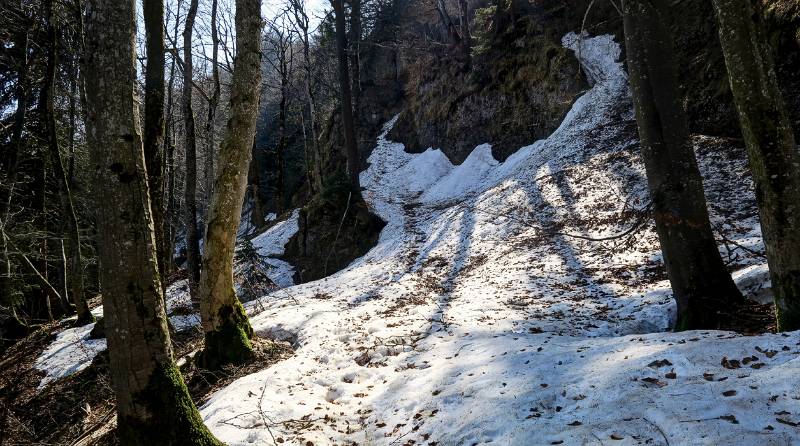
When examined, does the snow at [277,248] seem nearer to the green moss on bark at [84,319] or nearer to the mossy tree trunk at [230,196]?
the green moss on bark at [84,319]

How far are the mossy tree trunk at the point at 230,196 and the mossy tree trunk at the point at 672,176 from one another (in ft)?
15.8

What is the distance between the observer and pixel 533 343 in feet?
17.6

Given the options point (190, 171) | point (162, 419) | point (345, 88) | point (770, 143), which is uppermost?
point (345, 88)

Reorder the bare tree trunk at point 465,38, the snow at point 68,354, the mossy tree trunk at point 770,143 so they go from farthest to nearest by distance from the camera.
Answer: the bare tree trunk at point 465,38, the snow at point 68,354, the mossy tree trunk at point 770,143

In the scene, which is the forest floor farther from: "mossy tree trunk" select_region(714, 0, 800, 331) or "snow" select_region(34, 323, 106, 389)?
"mossy tree trunk" select_region(714, 0, 800, 331)

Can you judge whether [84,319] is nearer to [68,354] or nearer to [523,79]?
[68,354]

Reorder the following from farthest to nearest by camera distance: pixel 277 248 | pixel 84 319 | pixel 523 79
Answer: pixel 523 79 → pixel 277 248 → pixel 84 319

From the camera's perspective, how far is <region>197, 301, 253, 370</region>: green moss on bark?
235 inches

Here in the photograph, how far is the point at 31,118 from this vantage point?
14.2 m

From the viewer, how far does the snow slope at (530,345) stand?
10.5ft

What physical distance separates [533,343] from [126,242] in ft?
14.5

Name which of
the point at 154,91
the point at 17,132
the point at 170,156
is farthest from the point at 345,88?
the point at 154,91

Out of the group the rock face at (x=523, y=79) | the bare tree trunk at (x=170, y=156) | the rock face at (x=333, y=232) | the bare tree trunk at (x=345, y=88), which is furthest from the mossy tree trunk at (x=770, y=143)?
the bare tree trunk at (x=170, y=156)

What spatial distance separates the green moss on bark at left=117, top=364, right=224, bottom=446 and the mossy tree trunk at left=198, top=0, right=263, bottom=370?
2847 millimetres
